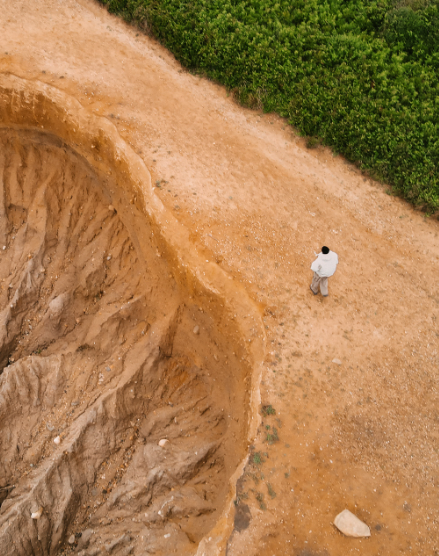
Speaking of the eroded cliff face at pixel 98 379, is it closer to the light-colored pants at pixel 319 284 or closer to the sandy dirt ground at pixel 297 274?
the sandy dirt ground at pixel 297 274

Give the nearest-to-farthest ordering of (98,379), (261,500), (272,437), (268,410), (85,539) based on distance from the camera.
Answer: (261,500) < (272,437) < (268,410) < (85,539) < (98,379)

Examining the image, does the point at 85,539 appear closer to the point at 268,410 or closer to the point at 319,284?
the point at 268,410

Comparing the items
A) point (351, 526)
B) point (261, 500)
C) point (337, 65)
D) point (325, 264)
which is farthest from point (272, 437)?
point (337, 65)

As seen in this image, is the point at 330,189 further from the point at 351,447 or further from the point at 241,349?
the point at 351,447

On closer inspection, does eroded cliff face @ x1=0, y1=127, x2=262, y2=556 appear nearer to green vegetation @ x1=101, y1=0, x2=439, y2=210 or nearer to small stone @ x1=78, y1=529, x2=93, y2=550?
small stone @ x1=78, y1=529, x2=93, y2=550

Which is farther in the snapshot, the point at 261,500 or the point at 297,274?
the point at 297,274

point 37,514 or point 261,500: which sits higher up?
point 261,500

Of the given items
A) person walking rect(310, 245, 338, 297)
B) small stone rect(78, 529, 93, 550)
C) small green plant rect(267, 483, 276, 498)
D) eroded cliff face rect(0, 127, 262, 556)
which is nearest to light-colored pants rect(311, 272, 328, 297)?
person walking rect(310, 245, 338, 297)

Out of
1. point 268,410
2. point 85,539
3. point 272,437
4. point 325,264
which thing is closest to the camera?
point 272,437
